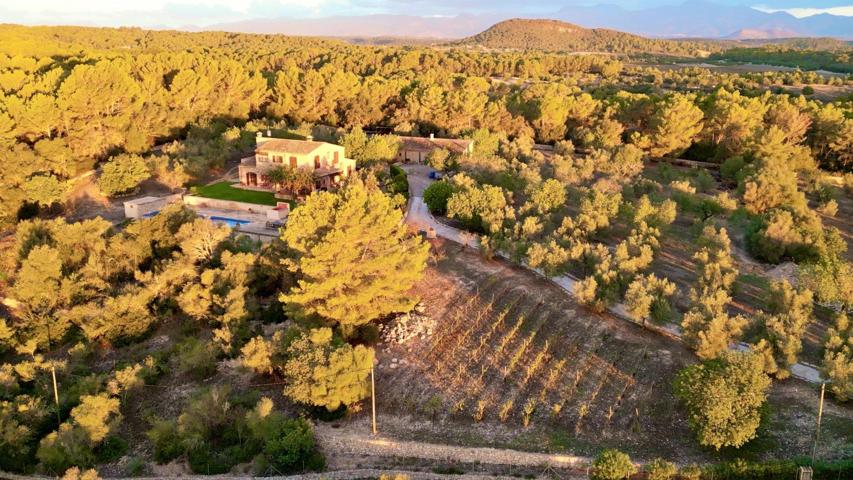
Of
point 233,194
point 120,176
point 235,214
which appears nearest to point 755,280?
point 235,214

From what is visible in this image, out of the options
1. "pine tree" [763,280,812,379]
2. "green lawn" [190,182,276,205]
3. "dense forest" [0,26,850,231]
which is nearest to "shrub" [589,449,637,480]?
"pine tree" [763,280,812,379]

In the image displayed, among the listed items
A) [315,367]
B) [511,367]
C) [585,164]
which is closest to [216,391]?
[315,367]

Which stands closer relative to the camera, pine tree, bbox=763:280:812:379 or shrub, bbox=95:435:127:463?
shrub, bbox=95:435:127:463

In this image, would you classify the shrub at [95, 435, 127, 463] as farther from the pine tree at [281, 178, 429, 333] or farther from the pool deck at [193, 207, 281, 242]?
the pool deck at [193, 207, 281, 242]

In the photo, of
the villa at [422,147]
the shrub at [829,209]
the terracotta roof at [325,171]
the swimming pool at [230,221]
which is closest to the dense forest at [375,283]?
the shrub at [829,209]

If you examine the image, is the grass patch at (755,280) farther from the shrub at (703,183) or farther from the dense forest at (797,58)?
the dense forest at (797,58)
